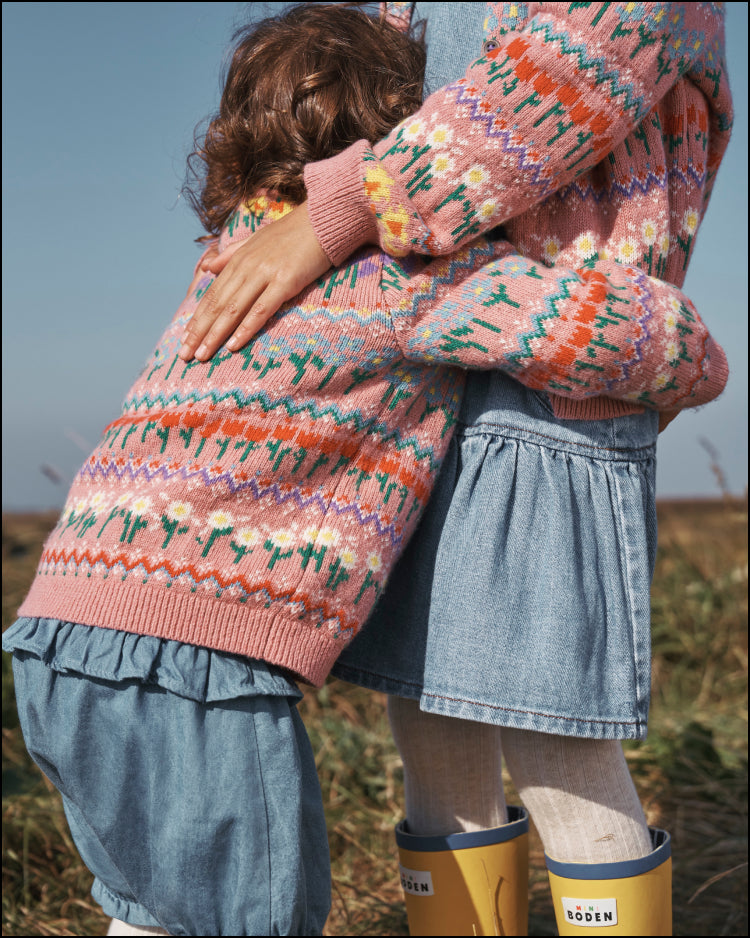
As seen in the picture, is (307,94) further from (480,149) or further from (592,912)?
(592,912)

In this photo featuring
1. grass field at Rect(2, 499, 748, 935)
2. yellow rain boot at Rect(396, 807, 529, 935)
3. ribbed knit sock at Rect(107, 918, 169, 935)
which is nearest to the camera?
ribbed knit sock at Rect(107, 918, 169, 935)

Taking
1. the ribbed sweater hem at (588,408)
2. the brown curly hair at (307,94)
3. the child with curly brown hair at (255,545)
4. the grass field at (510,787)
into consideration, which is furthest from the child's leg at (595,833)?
the brown curly hair at (307,94)

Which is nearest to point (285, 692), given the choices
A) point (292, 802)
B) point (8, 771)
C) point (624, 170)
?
point (292, 802)

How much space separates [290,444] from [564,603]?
42cm

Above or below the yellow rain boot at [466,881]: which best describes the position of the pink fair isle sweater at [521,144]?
above

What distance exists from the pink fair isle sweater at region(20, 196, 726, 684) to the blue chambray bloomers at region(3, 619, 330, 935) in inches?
1.6

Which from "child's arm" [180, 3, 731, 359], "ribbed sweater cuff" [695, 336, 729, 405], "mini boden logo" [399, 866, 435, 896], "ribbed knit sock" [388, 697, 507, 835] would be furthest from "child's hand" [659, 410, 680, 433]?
"mini boden logo" [399, 866, 435, 896]

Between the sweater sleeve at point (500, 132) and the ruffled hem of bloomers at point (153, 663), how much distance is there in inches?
21.1

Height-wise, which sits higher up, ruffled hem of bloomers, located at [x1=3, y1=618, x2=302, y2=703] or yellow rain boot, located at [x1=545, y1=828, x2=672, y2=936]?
ruffled hem of bloomers, located at [x1=3, y1=618, x2=302, y2=703]

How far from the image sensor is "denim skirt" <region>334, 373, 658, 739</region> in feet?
3.70

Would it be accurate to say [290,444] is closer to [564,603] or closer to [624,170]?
[564,603]

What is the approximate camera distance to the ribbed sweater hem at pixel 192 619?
102 centimetres

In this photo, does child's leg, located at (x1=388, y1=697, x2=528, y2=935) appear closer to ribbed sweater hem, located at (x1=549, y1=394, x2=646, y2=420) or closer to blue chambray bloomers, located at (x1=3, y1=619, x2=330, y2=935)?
blue chambray bloomers, located at (x1=3, y1=619, x2=330, y2=935)

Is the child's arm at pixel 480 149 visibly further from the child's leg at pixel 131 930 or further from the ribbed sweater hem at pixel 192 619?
the child's leg at pixel 131 930
